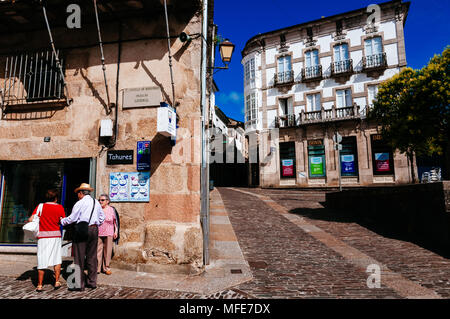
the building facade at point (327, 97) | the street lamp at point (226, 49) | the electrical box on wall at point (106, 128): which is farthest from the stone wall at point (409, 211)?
the building facade at point (327, 97)

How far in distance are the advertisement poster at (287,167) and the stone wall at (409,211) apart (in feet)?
36.4

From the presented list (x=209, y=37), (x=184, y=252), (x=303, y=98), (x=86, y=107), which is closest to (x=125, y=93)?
(x=86, y=107)

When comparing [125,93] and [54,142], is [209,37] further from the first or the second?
[54,142]

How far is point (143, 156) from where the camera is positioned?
532 cm

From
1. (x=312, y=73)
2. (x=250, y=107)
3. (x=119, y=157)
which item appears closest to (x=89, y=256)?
(x=119, y=157)

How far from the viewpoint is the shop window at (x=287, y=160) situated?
21.9 meters

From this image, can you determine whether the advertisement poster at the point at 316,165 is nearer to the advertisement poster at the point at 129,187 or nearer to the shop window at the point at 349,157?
the shop window at the point at 349,157

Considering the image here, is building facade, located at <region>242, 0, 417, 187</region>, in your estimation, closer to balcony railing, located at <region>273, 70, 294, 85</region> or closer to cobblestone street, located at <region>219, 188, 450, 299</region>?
balcony railing, located at <region>273, 70, 294, 85</region>

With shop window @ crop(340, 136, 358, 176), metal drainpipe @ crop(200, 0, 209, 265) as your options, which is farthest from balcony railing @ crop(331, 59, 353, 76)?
metal drainpipe @ crop(200, 0, 209, 265)

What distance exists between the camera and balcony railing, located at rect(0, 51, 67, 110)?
5.89 metres

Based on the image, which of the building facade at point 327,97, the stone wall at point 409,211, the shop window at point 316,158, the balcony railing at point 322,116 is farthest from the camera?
the shop window at point 316,158

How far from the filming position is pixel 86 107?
5.67 metres

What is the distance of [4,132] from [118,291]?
451cm
